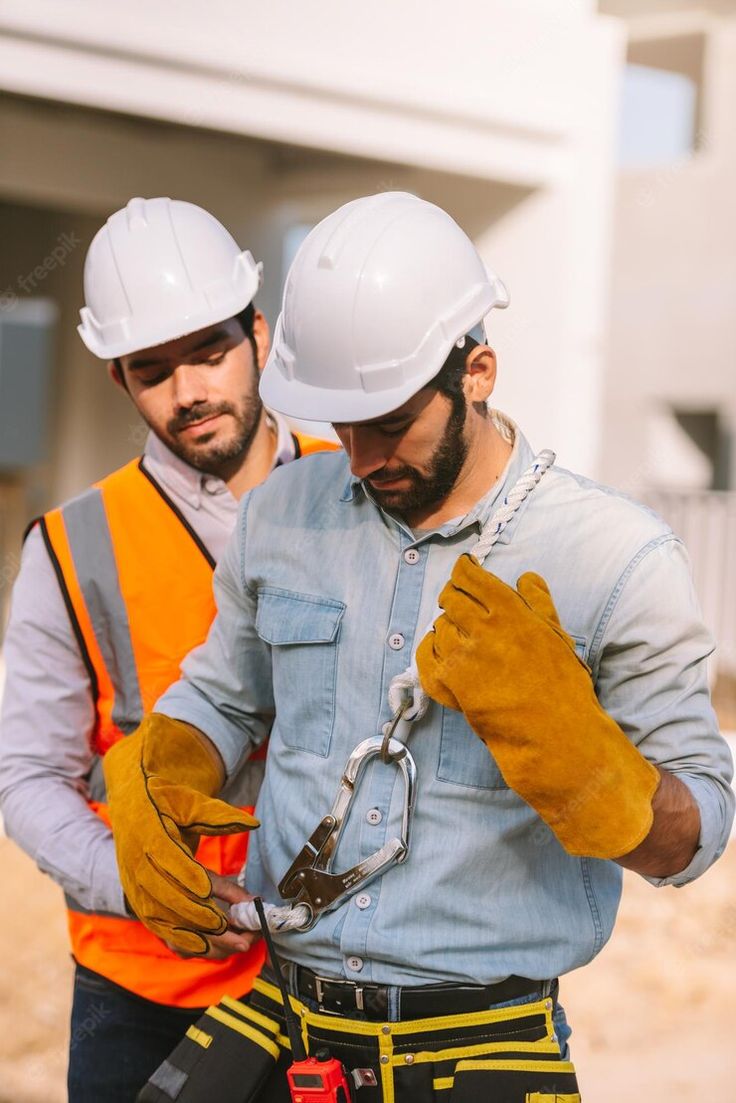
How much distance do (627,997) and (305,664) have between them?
386 cm

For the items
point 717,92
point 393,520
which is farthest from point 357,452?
point 717,92

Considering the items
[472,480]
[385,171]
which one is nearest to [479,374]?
[472,480]

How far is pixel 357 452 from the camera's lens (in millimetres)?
1888

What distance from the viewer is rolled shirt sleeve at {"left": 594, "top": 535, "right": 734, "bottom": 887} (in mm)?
1774

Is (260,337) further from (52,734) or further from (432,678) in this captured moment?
(432,678)

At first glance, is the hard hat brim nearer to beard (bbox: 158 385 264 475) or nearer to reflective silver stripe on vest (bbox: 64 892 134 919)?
beard (bbox: 158 385 264 475)

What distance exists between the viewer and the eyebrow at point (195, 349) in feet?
8.30

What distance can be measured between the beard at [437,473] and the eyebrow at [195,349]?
0.76 metres

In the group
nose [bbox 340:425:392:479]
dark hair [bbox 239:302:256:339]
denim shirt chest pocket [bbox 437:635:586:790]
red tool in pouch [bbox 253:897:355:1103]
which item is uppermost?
dark hair [bbox 239:302:256:339]

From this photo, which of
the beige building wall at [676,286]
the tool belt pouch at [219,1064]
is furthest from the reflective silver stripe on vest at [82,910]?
the beige building wall at [676,286]

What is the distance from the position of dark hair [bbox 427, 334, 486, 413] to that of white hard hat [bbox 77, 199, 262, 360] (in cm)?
73

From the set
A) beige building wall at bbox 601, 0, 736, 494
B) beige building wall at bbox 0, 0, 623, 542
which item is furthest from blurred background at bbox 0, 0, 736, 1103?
beige building wall at bbox 601, 0, 736, 494

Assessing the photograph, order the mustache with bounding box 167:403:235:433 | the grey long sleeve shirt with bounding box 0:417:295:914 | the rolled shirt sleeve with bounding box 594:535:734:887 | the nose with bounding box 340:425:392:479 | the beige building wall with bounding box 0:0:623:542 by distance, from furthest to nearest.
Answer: the beige building wall with bounding box 0:0:623:542 < the mustache with bounding box 167:403:235:433 < the grey long sleeve shirt with bounding box 0:417:295:914 < the nose with bounding box 340:425:392:479 < the rolled shirt sleeve with bounding box 594:535:734:887

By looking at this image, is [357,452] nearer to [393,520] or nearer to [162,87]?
[393,520]
